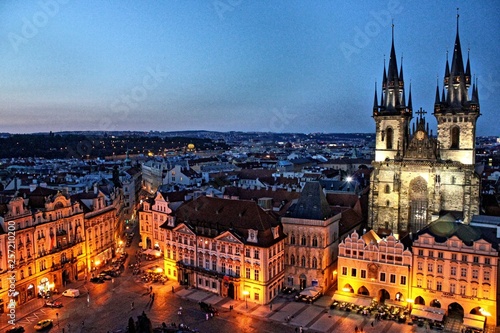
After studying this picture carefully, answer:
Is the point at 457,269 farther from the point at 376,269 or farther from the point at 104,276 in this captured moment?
the point at 104,276

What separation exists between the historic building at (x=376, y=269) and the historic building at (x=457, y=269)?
5.76ft

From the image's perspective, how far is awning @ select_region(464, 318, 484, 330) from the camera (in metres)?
59.1

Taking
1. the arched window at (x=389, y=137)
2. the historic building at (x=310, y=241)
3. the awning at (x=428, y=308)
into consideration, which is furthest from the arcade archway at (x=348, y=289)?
the arched window at (x=389, y=137)

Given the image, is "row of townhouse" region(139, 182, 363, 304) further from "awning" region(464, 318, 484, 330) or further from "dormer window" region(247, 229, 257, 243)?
"awning" region(464, 318, 484, 330)

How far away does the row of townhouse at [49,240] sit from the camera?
223ft

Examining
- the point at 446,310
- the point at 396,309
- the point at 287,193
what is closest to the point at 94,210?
the point at 287,193

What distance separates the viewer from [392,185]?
94312 millimetres

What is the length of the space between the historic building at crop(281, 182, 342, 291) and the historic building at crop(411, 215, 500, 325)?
45.9ft

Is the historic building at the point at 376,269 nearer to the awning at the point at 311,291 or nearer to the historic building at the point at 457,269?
the historic building at the point at 457,269

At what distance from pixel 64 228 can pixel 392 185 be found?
6467 centimetres

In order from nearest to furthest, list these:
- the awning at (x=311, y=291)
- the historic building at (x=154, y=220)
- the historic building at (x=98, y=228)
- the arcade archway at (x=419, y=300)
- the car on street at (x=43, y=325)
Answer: the car on street at (x=43, y=325) → the arcade archway at (x=419, y=300) → the awning at (x=311, y=291) → the historic building at (x=98, y=228) → the historic building at (x=154, y=220)

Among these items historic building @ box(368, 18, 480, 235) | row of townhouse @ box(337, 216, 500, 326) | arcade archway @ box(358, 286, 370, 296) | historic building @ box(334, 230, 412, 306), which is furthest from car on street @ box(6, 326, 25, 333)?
historic building @ box(368, 18, 480, 235)

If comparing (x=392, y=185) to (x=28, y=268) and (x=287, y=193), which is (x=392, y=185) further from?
(x=28, y=268)

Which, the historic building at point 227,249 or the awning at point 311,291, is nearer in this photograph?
the awning at point 311,291
